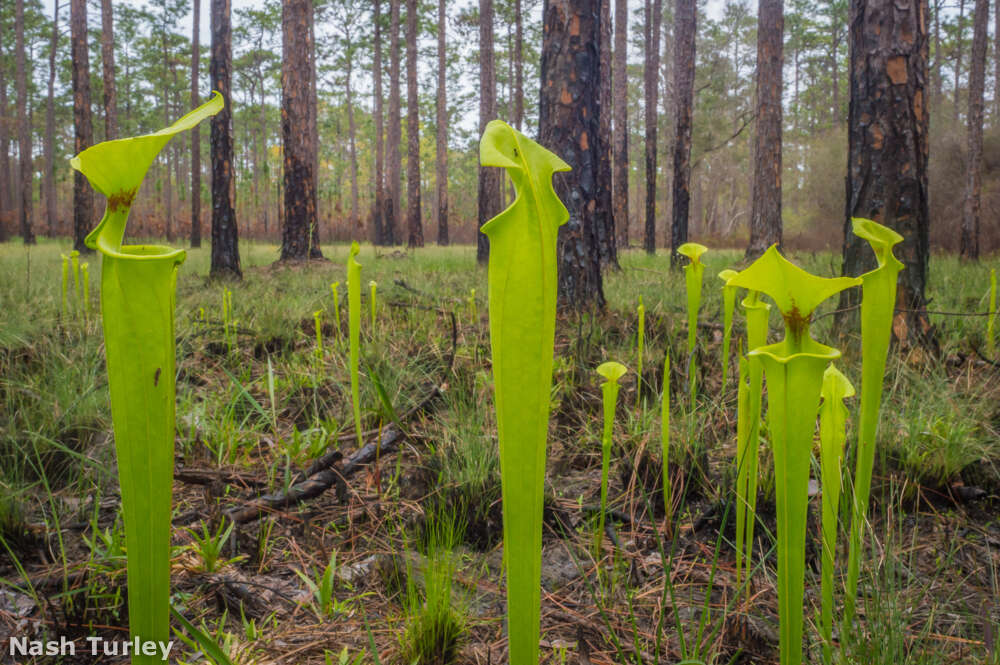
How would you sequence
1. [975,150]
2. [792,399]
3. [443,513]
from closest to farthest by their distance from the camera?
[792,399], [443,513], [975,150]

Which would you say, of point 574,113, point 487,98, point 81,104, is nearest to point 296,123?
point 81,104

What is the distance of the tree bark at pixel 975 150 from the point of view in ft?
26.4

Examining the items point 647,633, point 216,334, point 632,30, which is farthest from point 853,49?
point 632,30

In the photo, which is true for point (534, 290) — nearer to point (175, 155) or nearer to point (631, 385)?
point (631, 385)

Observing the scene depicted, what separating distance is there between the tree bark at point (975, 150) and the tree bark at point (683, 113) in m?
3.90

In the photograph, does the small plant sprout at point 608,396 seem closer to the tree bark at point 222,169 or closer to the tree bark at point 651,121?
the tree bark at point 222,169

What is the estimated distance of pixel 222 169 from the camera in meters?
6.12

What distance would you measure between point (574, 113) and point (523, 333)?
332 centimetres

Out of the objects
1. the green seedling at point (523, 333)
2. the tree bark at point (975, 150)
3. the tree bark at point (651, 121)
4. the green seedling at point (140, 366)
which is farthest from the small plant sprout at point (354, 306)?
the tree bark at point (651, 121)

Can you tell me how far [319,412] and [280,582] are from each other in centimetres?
110

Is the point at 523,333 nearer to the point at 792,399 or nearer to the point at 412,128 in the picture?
the point at 792,399

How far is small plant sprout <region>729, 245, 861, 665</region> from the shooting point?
60cm

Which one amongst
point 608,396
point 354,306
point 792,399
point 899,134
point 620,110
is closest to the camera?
point 792,399

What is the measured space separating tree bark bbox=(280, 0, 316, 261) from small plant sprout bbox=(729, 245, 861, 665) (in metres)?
6.69
